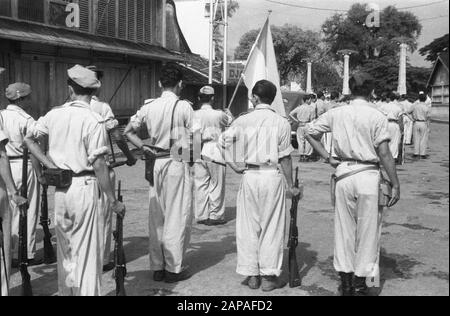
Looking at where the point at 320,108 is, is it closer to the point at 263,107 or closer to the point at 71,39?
the point at 71,39

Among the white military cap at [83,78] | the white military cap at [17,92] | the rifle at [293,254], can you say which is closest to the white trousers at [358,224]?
the rifle at [293,254]

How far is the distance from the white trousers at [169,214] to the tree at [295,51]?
109 feet

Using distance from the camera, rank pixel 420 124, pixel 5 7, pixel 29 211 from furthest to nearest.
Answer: pixel 420 124 → pixel 5 7 → pixel 29 211

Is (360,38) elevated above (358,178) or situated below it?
above

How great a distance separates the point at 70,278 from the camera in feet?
13.9

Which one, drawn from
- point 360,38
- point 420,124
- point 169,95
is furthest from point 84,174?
point 360,38

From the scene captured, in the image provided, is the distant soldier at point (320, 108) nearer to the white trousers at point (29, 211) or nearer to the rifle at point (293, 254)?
the rifle at point (293, 254)

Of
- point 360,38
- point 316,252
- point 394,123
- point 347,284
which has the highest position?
point 360,38

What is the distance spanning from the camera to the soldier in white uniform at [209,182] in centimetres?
801

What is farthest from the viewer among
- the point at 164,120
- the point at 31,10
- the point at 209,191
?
the point at 31,10

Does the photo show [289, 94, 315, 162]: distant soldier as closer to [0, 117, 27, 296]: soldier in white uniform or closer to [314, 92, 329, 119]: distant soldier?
[314, 92, 329, 119]: distant soldier

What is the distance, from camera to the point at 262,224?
512 centimetres

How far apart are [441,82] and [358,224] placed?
1710 millimetres


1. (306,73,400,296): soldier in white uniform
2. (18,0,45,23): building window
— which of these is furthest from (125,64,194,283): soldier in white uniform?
(18,0,45,23): building window
